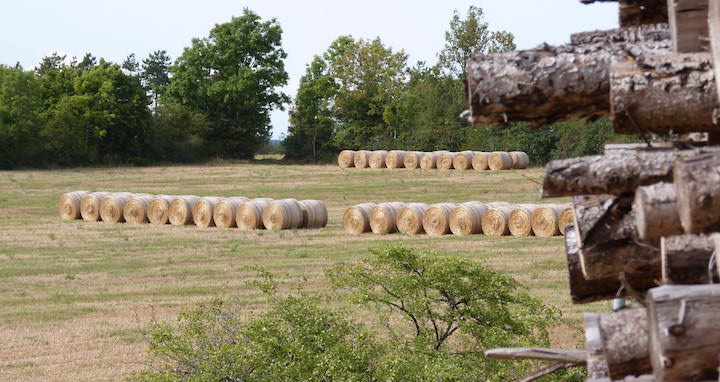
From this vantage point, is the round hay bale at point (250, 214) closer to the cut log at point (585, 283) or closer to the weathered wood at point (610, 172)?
the cut log at point (585, 283)

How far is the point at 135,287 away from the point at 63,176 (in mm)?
40498

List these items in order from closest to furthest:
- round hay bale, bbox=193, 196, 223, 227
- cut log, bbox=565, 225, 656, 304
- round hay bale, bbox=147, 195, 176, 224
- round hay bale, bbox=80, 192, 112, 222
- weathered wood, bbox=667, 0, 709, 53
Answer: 1. weathered wood, bbox=667, 0, 709, 53
2. cut log, bbox=565, 225, 656, 304
3. round hay bale, bbox=193, 196, 223, 227
4. round hay bale, bbox=147, 195, 176, 224
5. round hay bale, bbox=80, 192, 112, 222

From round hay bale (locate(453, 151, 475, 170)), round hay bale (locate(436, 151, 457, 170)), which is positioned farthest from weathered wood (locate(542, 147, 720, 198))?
round hay bale (locate(436, 151, 457, 170))

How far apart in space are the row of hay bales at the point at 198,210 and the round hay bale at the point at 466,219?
400 cm

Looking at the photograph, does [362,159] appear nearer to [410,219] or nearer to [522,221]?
[410,219]

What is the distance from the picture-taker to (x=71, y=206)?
114 feet

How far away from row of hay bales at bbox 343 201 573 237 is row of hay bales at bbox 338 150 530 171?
28823 millimetres

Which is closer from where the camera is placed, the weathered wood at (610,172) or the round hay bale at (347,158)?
the weathered wood at (610,172)

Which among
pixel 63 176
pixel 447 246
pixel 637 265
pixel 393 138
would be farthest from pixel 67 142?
pixel 637 265

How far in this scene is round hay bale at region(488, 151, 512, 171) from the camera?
189ft

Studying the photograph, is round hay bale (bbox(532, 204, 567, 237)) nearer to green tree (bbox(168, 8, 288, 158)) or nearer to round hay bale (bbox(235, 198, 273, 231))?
round hay bale (bbox(235, 198, 273, 231))

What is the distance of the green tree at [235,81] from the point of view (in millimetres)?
80500

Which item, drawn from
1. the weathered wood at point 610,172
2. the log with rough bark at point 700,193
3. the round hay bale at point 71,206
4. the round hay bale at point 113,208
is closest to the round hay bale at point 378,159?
the round hay bale at point 71,206

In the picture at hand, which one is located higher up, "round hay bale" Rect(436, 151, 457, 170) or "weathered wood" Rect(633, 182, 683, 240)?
"weathered wood" Rect(633, 182, 683, 240)
